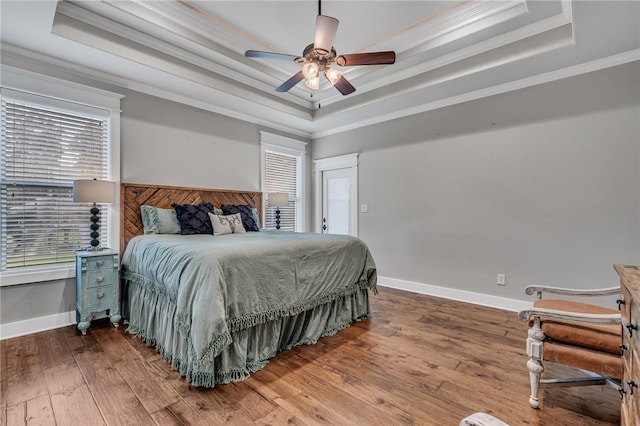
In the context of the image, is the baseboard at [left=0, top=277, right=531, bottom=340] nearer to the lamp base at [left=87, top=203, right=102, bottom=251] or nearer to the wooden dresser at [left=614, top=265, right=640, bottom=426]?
the lamp base at [left=87, top=203, right=102, bottom=251]

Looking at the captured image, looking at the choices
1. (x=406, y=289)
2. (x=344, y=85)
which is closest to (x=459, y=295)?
(x=406, y=289)

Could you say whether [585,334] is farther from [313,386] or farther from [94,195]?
[94,195]

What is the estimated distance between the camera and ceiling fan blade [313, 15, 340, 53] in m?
2.04

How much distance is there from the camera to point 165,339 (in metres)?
2.22

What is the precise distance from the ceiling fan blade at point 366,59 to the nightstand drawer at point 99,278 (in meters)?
2.88

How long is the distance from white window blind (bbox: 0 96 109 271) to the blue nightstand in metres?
0.36

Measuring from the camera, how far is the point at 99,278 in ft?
8.94

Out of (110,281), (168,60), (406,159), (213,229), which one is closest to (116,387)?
(110,281)

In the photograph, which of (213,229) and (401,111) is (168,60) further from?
(401,111)

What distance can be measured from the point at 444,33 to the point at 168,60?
9.52 ft

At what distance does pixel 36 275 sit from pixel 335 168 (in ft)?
13.6

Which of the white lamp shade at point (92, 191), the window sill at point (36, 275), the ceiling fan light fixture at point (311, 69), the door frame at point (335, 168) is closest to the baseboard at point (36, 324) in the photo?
the window sill at point (36, 275)

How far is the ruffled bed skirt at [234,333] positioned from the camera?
1.94m

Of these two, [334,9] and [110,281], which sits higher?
[334,9]
